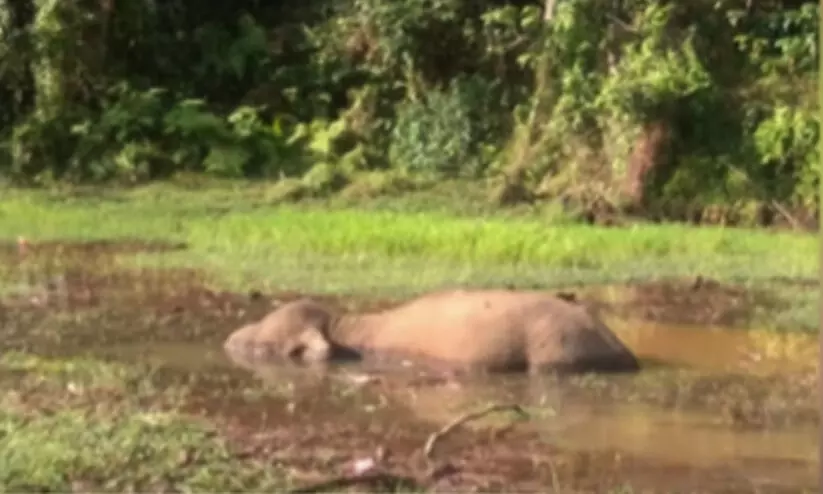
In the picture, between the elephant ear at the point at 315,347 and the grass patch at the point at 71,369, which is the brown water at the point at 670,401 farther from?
the grass patch at the point at 71,369

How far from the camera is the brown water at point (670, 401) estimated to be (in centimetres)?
718

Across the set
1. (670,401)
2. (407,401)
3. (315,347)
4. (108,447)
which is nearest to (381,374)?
(315,347)

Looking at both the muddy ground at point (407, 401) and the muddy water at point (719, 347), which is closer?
the muddy ground at point (407, 401)

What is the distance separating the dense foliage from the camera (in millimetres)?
16938

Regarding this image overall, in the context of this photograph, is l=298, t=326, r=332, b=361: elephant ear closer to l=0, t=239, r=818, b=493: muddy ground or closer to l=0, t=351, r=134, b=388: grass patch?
l=0, t=239, r=818, b=493: muddy ground

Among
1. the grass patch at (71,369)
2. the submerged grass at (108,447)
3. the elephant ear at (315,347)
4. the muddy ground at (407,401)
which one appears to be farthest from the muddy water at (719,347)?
the submerged grass at (108,447)

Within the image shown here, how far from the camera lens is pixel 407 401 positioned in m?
8.09

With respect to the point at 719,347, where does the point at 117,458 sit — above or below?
above

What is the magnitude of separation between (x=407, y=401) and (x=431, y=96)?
12.3m

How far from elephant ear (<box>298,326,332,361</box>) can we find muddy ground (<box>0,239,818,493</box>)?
31 cm

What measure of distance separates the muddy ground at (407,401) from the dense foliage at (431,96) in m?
5.14

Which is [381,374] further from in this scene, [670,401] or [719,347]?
[719,347]

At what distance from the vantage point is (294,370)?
29.0 ft

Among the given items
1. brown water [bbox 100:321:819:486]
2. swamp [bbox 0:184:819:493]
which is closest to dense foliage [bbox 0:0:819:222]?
swamp [bbox 0:184:819:493]
